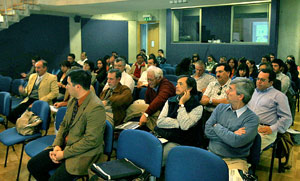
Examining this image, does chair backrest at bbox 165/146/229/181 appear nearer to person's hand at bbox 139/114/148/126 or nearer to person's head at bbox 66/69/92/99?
person's head at bbox 66/69/92/99

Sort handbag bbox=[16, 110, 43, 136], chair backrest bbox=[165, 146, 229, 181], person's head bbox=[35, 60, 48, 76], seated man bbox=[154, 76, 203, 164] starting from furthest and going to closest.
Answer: person's head bbox=[35, 60, 48, 76], handbag bbox=[16, 110, 43, 136], seated man bbox=[154, 76, 203, 164], chair backrest bbox=[165, 146, 229, 181]

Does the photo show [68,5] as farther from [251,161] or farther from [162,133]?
[251,161]

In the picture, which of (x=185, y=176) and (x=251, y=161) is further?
(x=251, y=161)

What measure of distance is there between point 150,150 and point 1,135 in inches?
87.5

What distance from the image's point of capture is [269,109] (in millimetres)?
3238

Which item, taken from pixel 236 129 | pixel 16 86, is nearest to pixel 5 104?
pixel 16 86

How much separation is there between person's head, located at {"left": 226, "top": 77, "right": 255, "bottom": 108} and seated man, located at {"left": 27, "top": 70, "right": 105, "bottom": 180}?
3.95 feet

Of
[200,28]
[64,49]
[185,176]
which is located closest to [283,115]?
[185,176]

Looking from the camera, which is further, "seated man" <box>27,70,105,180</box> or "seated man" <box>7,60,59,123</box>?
"seated man" <box>7,60,59,123</box>

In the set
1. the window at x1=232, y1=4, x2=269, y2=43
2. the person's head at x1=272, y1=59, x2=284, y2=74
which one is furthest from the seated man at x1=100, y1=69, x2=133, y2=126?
the window at x1=232, y1=4, x2=269, y2=43

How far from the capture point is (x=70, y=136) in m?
2.66

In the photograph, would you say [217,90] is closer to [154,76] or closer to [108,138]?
[154,76]

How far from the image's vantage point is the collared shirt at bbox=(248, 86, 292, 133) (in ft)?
10.3

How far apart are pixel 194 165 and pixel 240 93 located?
843 mm
